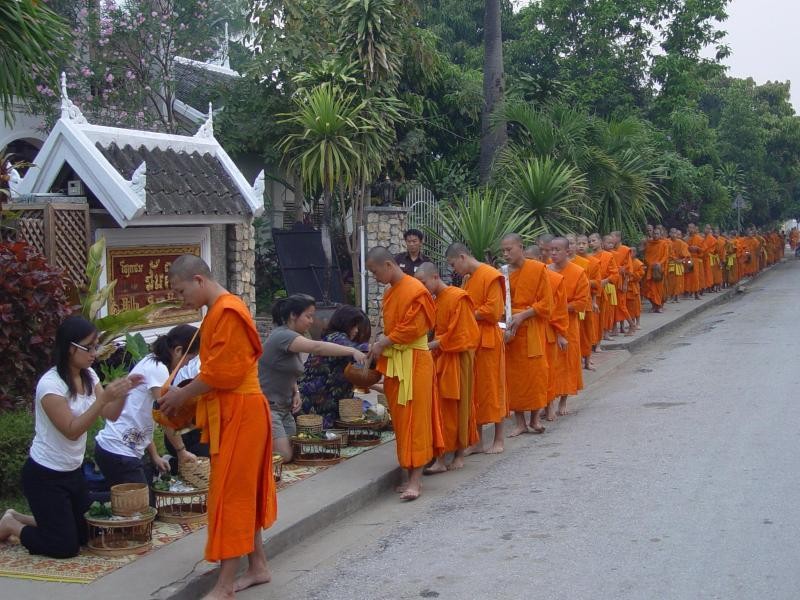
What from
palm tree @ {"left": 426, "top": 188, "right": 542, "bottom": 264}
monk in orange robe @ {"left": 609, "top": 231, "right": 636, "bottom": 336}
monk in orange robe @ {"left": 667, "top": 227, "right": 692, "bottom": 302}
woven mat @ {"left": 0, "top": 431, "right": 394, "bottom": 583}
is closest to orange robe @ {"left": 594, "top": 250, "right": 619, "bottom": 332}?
monk in orange robe @ {"left": 609, "top": 231, "right": 636, "bottom": 336}

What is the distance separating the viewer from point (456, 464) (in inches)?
324

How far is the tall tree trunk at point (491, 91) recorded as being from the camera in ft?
57.5

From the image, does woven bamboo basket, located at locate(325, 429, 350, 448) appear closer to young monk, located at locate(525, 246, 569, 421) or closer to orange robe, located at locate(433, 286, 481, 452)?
orange robe, located at locate(433, 286, 481, 452)

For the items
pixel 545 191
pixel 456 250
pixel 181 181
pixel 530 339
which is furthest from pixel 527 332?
pixel 545 191

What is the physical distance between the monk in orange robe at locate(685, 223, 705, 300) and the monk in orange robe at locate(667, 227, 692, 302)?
1.59ft

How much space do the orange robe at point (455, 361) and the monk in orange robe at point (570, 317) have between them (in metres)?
2.33

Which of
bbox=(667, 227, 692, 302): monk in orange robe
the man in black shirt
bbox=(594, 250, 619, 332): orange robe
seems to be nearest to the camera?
the man in black shirt

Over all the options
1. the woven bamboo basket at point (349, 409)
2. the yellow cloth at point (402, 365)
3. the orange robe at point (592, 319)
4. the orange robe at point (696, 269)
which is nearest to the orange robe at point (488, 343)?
the woven bamboo basket at point (349, 409)

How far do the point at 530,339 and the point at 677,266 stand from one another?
49.0 feet

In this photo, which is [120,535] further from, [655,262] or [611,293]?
[655,262]

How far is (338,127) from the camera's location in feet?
46.7

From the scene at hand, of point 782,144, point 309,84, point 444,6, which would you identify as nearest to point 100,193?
point 309,84

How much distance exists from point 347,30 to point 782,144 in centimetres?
3358

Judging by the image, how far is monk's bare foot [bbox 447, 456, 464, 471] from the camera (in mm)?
8188
